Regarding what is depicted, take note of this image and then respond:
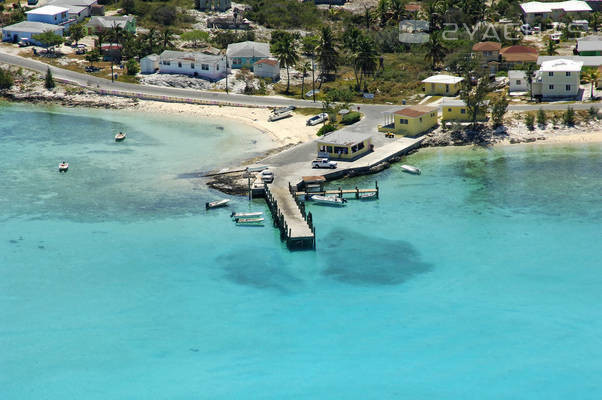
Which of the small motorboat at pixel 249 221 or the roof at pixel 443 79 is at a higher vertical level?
the roof at pixel 443 79

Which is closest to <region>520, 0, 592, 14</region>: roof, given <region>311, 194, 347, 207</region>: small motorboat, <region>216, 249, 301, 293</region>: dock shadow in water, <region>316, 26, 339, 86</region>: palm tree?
<region>316, 26, 339, 86</region>: palm tree

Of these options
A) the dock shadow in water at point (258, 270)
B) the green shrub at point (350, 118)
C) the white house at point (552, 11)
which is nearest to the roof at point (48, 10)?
the green shrub at point (350, 118)

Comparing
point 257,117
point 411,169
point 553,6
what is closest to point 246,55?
point 257,117

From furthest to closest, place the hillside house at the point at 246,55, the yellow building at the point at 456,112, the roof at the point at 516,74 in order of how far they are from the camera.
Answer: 1. the hillside house at the point at 246,55
2. the roof at the point at 516,74
3. the yellow building at the point at 456,112

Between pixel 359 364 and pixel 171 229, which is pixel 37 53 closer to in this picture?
pixel 171 229

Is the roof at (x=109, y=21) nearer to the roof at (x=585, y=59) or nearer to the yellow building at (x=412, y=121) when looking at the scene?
the yellow building at (x=412, y=121)

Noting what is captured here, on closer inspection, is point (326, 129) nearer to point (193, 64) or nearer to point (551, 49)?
point (193, 64)
